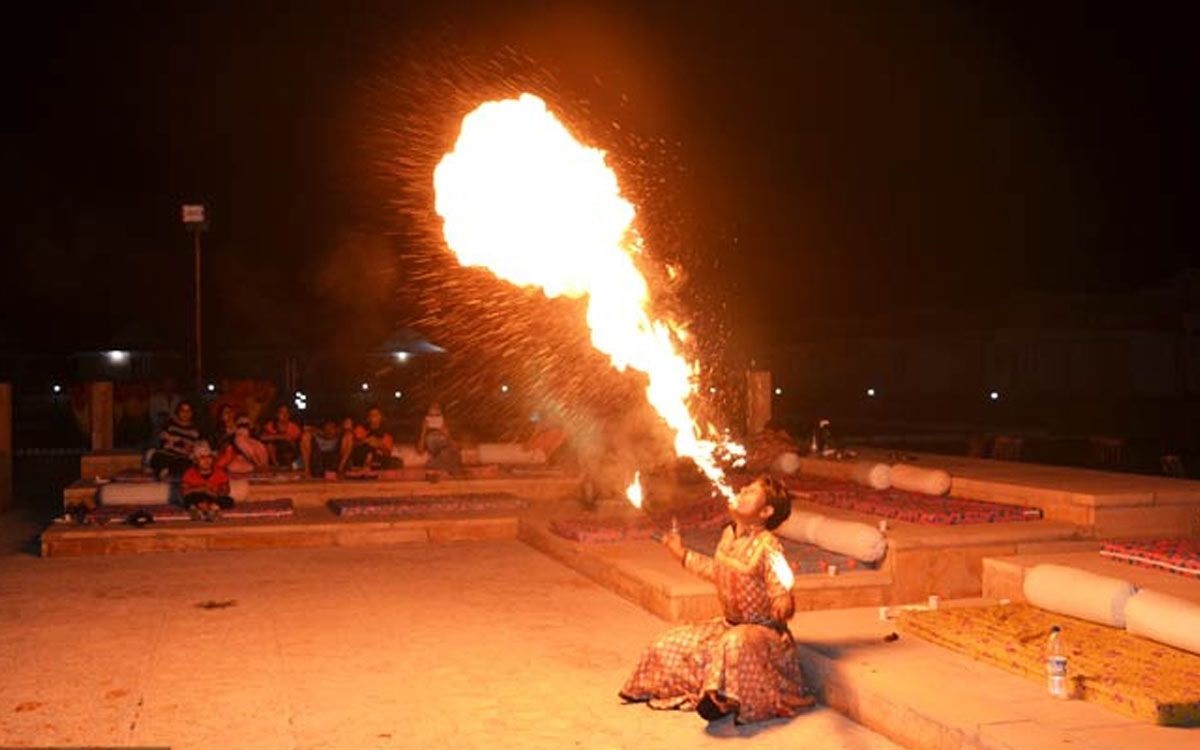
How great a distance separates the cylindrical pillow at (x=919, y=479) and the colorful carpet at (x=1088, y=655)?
6221 mm

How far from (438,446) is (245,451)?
289 cm

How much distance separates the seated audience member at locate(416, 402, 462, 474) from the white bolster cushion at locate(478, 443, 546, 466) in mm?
792

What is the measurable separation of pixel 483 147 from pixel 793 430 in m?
23.2

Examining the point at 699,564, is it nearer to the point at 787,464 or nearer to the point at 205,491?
the point at 205,491

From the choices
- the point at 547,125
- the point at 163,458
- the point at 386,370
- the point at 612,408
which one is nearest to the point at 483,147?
the point at 547,125

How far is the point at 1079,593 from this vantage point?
9352 mm

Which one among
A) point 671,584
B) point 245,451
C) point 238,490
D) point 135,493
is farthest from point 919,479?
point 135,493

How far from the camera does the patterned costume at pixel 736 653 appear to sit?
7773 mm

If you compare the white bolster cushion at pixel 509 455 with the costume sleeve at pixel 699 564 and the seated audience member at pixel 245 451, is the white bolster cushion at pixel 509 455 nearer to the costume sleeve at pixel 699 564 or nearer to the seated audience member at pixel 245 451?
the seated audience member at pixel 245 451

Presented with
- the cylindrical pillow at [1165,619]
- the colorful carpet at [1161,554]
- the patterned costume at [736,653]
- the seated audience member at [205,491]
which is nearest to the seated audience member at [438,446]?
the seated audience member at [205,491]

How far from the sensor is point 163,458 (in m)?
18.4

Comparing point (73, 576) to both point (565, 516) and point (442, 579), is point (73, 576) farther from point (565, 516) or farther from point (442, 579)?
point (565, 516)

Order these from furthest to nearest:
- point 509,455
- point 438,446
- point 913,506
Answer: point 509,455, point 438,446, point 913,506

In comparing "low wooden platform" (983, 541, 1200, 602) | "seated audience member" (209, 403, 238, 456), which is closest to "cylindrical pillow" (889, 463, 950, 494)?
"low wooden platform" (983, 541, 1200, 602)
